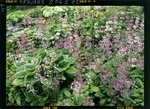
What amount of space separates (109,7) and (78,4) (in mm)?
394

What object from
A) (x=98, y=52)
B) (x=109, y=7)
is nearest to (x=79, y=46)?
(x=98, y=52)

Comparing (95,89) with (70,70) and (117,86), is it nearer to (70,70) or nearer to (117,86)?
(117,86)

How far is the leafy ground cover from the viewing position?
5.71 m

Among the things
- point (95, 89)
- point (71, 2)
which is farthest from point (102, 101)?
point (71, 2)

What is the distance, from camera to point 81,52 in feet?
19.0

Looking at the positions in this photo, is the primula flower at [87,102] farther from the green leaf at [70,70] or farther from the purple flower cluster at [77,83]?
the green leaf at [70,70]

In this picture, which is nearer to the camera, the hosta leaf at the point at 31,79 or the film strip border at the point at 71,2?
the hosta leaf at the point at 31,79

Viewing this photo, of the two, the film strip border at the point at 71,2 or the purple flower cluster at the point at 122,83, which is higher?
the film strip border at the point at 71,2

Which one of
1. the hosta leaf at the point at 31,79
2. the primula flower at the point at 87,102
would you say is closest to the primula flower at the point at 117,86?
the primula flower at the point at 87,102

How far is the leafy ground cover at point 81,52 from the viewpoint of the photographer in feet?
18.7

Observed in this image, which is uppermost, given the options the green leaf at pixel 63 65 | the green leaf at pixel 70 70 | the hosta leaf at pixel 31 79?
the green leaf at pixel 63 65

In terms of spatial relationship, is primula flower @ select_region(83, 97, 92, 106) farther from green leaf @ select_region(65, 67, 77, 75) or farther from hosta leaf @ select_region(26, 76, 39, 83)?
hosta leaf @ select_region(26, 76, 39, 83)

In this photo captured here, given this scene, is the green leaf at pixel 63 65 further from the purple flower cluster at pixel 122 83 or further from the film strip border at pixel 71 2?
the film strip border at pixel 71 2

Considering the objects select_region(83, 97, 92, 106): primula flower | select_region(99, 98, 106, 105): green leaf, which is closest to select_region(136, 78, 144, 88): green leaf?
select_region(99, 98, 106, 105): green leaf
